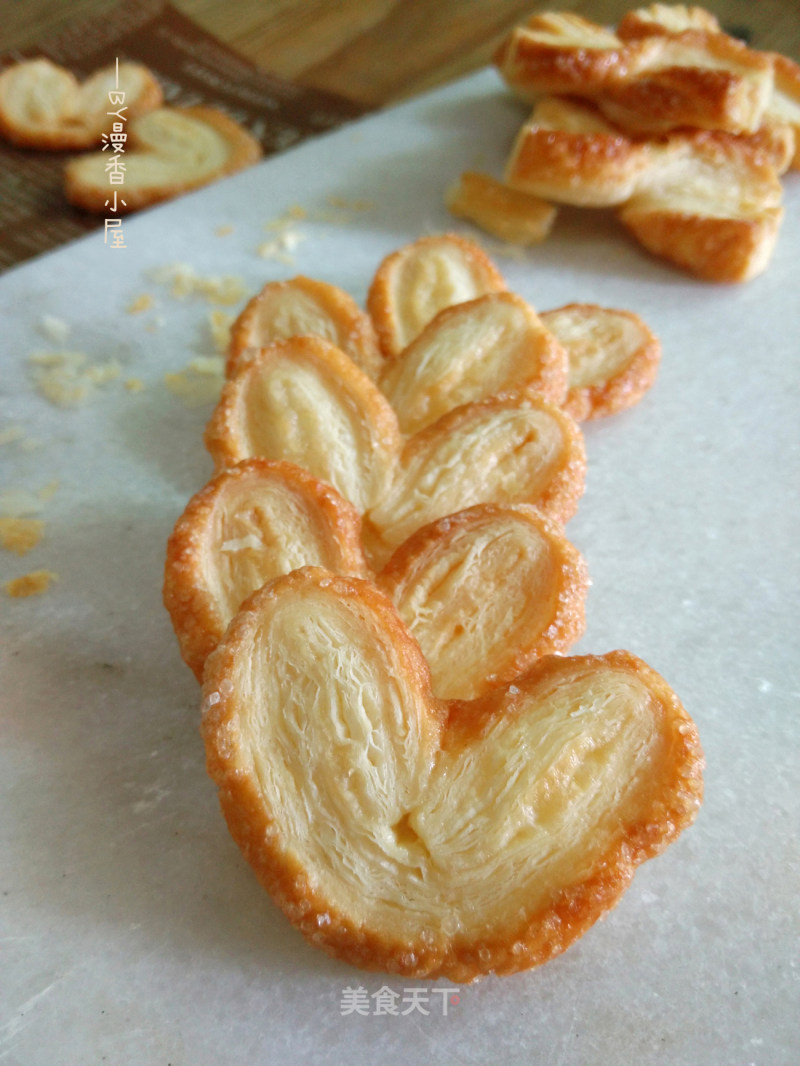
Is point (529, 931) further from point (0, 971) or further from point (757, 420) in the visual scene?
point (757, 420)

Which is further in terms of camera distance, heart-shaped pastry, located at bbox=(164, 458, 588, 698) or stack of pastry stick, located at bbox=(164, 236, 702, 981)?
heart-shaped pastry, located at bbox=(164, 458, 588, 698)

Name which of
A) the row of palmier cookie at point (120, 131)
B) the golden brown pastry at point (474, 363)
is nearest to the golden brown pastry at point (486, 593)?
the golden brown pastry at point (474, 363)

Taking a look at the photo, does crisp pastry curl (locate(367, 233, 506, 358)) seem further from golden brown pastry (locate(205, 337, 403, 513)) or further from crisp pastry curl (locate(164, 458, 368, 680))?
crisp pastry curl (locate(164, 458, 368, 680))

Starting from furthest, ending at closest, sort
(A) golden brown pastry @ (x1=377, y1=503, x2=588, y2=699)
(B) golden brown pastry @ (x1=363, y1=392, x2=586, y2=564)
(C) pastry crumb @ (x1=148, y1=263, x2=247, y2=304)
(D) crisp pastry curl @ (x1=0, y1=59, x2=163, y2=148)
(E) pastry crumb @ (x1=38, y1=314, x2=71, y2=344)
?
1. (D) crisp pastry curl @ (x1=0, y1=59, x2=163, y2=148)
2. (C) pastry crumb @ (x1=148, y1=263, x2=247, y2=304)
3. (E) pastry crumb @ (x1=38, y1=314, x2=71, y2=344)
4. (B) golden brown pastry @ (x1=363, y1=392, x2=586, y2=564)
5. (A) golden brown pastry @ (x1=377, y1=503, x2=588, y2=699)

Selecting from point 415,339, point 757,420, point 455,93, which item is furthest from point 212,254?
point 757,420

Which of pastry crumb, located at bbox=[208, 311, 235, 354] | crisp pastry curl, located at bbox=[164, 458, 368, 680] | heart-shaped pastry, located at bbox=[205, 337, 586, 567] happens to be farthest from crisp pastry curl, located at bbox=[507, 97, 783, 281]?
crisp pastry curl, located at bbox=[164, 458, 368, 680]

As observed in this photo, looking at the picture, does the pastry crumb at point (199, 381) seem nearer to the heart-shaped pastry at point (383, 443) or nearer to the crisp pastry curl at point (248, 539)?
the heart-shaped pastry at point (383, 443)
